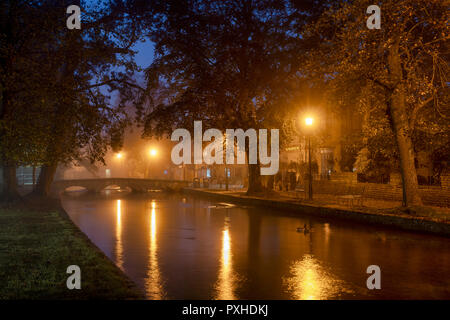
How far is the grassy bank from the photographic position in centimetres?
675

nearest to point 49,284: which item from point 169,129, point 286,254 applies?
point 286,254

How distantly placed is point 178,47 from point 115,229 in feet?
46.2

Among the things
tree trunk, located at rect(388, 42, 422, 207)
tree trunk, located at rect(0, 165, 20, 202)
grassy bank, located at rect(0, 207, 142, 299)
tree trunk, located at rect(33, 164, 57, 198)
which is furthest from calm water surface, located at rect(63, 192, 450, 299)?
tree trunk, located at rect(33, 164, 57, 198)

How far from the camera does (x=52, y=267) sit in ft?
28.2

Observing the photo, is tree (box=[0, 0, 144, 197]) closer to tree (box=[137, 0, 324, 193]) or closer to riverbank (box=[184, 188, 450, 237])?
tree (box=[137, 0, 324, 193])

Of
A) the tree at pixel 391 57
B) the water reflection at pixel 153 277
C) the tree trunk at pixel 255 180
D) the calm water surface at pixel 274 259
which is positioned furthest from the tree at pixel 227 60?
the water reflection at pixel 153 277

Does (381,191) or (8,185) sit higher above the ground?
(8,185)

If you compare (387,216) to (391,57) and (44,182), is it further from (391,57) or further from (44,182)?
(44,182)

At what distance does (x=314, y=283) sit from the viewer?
8164 mm

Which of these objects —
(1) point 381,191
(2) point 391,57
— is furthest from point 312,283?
(1) point 381,191

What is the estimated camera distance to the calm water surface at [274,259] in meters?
7.64

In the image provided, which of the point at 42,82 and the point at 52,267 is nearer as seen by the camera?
the point at 52,267

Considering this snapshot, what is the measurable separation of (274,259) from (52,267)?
4.85 metres

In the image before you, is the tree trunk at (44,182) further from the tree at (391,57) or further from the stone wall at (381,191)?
the tree at (391,57)
